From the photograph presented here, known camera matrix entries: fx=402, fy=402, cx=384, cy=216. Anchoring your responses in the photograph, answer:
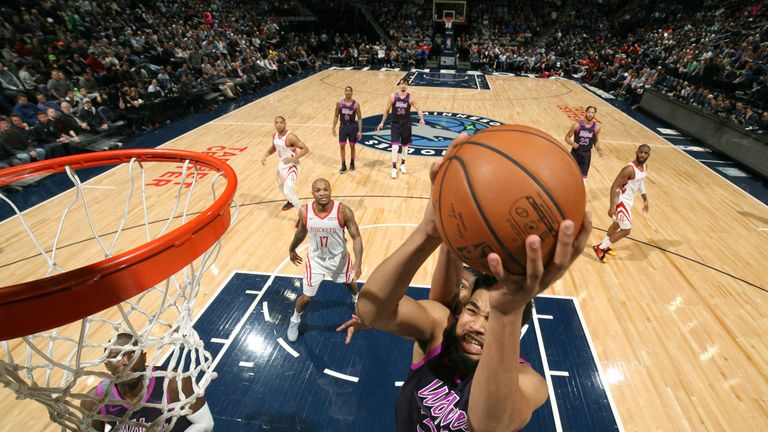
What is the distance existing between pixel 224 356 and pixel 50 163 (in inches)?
92.8

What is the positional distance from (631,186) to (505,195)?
5.11 meters

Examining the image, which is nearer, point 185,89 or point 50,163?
point 50,163

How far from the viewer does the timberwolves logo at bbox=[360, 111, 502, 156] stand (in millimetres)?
9914

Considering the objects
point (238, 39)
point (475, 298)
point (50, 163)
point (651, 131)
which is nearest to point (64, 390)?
point (50, 163)

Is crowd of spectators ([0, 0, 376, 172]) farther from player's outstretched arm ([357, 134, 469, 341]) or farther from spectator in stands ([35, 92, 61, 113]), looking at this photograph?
player's outstretched arm ([357, 134, 469, 341])

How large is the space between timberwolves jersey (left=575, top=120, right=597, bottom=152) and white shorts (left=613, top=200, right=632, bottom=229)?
1.55m

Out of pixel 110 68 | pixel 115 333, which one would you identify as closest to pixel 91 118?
pixel 110 68

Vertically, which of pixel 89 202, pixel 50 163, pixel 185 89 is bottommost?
pixel 89 202

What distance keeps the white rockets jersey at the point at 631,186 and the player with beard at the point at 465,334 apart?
4710 millimetres

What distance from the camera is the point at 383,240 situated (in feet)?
19.5

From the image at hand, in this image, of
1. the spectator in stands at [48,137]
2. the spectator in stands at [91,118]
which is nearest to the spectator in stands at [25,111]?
the spectator in stands at [48,137]

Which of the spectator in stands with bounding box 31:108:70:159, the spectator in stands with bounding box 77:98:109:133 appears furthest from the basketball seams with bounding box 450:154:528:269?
the spectator in stands with bounding box 77:98:109:133

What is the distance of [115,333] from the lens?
4.05 m

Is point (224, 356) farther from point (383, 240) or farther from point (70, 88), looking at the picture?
point (70, 88)
